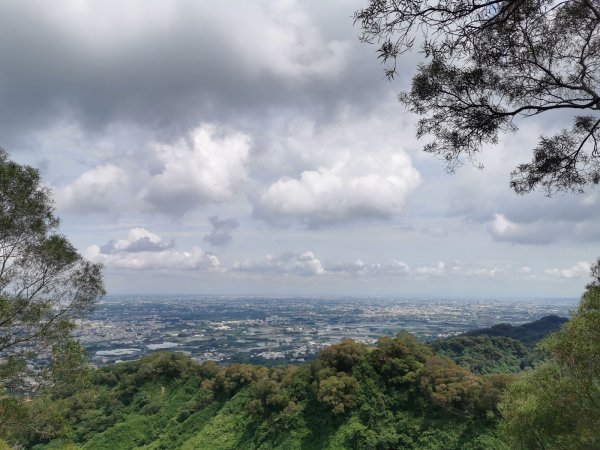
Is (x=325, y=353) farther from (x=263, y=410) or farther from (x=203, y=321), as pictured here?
(x=203, y=321)

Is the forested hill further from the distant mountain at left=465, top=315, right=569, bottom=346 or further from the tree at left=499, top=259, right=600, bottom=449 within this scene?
the distant mountain at left=465, top=315, right=569, bottom=346

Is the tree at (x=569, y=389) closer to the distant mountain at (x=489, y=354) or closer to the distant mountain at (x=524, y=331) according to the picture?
the distant mountain at (x=489, y=354)

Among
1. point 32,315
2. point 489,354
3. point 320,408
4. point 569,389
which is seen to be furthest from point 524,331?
point 32,315

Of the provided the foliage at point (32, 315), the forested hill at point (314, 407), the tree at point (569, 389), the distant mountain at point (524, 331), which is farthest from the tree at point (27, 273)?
the distant mountain at point (524, 331)

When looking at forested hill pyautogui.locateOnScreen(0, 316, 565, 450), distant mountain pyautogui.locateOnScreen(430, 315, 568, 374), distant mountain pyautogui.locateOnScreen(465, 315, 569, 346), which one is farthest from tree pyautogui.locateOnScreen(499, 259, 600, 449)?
distant mountain pyautogui.locateOnScreen(465, 315, 569, 346)

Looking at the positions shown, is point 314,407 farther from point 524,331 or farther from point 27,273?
point 524,331

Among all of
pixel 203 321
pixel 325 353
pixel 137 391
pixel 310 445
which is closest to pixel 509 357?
pixel 325 353

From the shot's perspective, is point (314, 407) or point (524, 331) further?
point (524, 331)
